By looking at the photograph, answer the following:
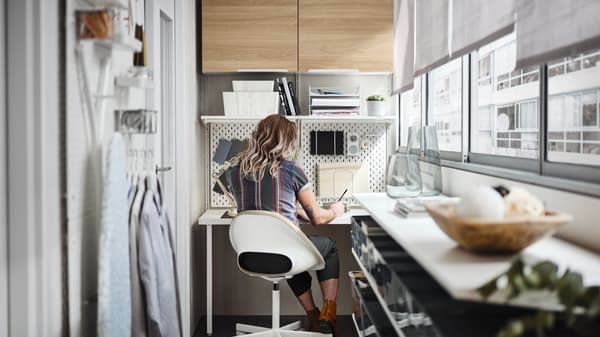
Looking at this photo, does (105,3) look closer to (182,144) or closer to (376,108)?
(182,144)

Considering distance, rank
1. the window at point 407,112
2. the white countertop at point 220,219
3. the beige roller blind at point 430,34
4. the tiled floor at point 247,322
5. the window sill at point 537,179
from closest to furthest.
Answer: the window sill at point 537,179
the beige roller blind at point 430,34
the white countertop at point 220,219
the tiled floor at point 247,322
the window at point 407,112

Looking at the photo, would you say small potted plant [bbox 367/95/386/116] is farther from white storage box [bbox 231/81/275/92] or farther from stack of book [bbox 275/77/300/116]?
white storage box [bbox 231/81/275/92]

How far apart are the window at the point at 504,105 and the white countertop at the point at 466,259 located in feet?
2.61

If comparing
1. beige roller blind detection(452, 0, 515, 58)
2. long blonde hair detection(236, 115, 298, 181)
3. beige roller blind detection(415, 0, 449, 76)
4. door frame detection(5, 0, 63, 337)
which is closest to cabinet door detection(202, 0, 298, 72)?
long blonde hair detection(236, 115, 298, 181)

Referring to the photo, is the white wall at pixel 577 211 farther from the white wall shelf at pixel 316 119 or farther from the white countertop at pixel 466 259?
the white wall shelf at pixel 316 119

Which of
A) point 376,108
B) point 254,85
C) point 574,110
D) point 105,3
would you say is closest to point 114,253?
point 105,3

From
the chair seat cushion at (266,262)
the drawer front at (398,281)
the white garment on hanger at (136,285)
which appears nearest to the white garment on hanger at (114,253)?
the white garment on hanger at (136,285)

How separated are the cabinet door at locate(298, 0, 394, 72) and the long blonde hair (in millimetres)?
752

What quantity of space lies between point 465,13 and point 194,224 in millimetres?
2092

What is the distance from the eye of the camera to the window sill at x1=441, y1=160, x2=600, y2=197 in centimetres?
152

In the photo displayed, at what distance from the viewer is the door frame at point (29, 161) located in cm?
168

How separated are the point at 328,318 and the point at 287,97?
4.57 ft

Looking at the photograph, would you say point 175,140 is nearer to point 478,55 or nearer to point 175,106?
point 175,106

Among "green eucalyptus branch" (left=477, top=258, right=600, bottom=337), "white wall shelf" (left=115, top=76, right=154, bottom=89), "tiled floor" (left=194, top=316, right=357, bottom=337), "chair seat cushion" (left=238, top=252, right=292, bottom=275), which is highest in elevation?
"white wall shelf" (left=115, top=76, right=154, bottom=89)
